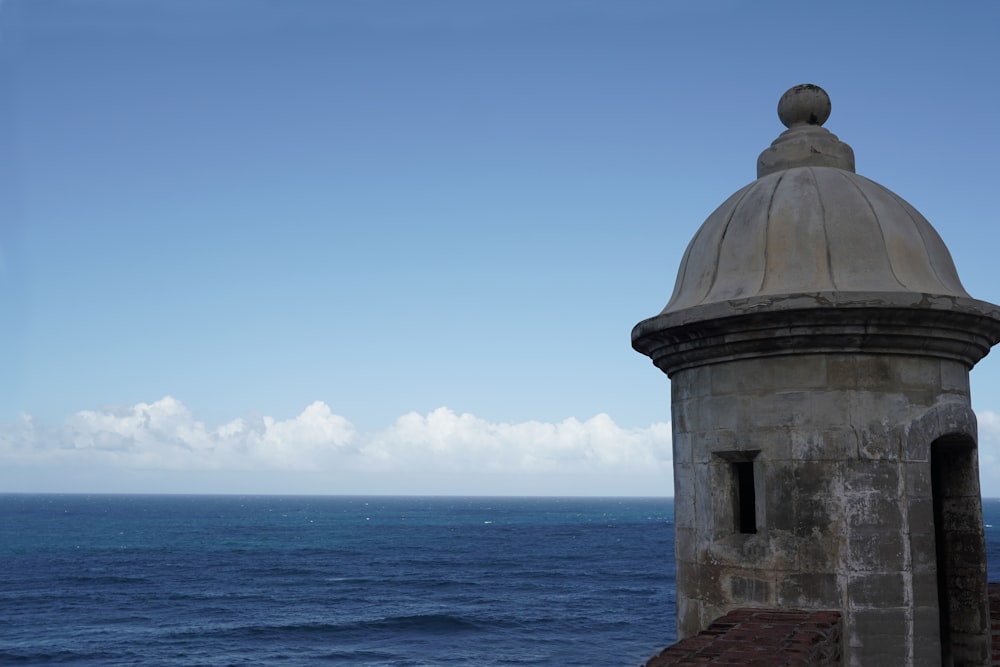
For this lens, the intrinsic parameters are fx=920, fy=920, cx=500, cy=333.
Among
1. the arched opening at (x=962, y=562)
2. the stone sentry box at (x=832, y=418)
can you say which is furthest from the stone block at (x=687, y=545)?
the arched opening at (x=962, y=562)

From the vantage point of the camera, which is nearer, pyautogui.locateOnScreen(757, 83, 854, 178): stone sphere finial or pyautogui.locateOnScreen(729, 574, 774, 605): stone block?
pyautogui.locateOnScreen(729, 574, 774, 605): stone block

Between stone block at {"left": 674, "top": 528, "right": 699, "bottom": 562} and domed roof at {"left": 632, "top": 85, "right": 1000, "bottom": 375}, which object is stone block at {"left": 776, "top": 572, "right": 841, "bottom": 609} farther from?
domed roof at {"left": 632, "top": 85, "right": 1000, "bottom": 375}

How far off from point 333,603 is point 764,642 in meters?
48.1

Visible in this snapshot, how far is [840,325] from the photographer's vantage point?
516cm

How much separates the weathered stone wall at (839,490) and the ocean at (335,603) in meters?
30.2

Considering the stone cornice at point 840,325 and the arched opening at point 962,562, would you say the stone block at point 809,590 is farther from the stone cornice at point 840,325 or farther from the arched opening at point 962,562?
the stone cornice at point 840,325

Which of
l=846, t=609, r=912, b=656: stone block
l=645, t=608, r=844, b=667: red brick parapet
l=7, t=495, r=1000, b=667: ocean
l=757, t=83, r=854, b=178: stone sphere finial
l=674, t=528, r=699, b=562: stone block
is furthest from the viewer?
l=7, t=495, r=1000, b=667: ocean

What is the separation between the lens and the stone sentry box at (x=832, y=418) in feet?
16.9

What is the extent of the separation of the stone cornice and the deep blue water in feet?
99.3

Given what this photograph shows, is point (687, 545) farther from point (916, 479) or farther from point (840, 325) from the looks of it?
point (840, 325)

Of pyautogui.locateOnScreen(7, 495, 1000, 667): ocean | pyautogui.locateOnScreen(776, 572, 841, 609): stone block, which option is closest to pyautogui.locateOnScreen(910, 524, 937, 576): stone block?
pyautogui.locateOnScreen(776, 572, 841, 609): stone block

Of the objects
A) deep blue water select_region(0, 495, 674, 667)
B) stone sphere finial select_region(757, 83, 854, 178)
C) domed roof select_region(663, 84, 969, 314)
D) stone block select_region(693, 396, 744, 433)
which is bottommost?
deep blue water select_region(0, 495, 674, 667)

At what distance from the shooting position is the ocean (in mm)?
36438

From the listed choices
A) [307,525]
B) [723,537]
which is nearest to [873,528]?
[723,537]
